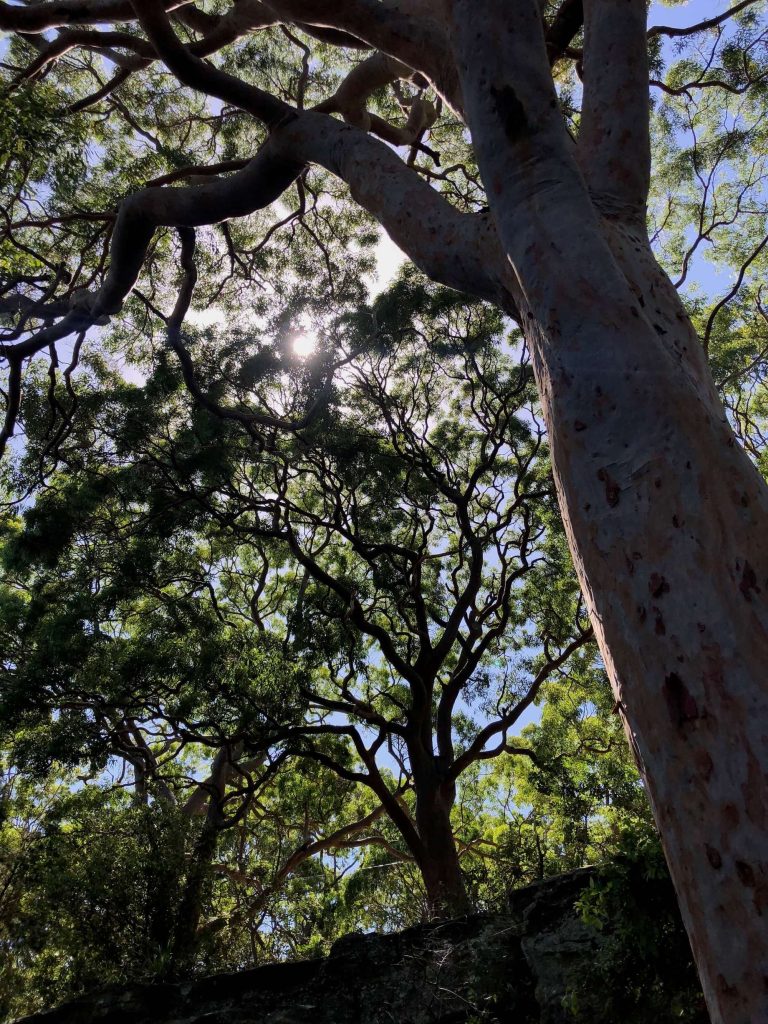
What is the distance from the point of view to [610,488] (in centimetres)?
168

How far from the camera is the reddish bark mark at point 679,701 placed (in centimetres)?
134

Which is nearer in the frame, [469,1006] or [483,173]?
[483,173]

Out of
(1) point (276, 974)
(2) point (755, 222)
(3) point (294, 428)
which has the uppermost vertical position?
(2) point (755, 222)

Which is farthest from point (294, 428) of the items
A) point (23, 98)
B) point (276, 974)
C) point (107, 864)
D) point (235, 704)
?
point (276, 974)

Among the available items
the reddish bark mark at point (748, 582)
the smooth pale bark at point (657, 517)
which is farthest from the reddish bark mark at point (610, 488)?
the reddish bark mark at point (748, 582)

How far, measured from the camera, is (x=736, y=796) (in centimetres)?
123

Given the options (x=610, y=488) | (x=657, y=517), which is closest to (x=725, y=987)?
(x=657, y=517)

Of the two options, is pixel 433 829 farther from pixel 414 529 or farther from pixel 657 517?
pixel 657 517

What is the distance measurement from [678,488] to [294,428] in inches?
249

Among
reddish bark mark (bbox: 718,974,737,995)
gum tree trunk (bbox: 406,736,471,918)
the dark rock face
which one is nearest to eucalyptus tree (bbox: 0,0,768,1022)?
reddish bark mark (bbox: 718,974,737,995)

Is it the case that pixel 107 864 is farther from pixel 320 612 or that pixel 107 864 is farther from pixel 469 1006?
pixel 320 612

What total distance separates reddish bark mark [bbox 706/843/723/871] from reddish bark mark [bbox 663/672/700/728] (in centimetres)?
22

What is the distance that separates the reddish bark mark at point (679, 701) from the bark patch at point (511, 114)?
6.27 feet

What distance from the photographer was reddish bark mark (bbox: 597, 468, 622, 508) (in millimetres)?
1656
